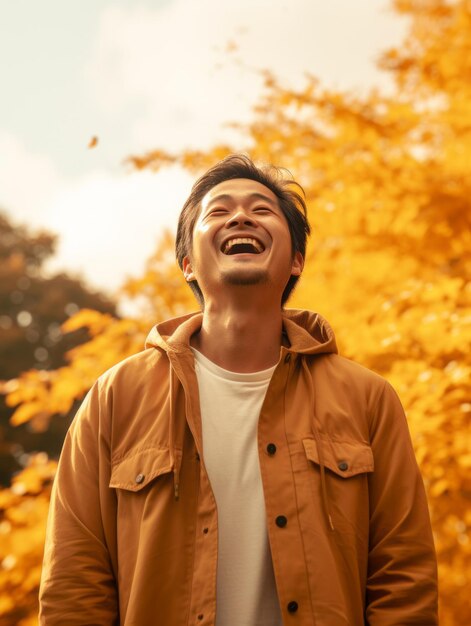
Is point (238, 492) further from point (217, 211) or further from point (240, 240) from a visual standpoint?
point (217, 211)

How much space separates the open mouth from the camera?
6.95 ft

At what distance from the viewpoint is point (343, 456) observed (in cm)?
184

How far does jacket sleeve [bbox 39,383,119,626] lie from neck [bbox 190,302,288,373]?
0.39 m

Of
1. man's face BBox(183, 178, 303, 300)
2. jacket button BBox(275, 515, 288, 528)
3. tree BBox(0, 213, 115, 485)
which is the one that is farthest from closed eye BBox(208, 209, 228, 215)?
tree BBox(0, 213, 115, 485)

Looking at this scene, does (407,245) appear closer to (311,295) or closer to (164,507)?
(311,295)

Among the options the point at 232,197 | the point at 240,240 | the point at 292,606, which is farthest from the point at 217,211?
the point at 292,606

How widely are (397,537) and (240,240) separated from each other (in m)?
0.97

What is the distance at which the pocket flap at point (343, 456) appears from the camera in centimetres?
182

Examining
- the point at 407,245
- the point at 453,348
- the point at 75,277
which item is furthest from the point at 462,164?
the point at 75,277

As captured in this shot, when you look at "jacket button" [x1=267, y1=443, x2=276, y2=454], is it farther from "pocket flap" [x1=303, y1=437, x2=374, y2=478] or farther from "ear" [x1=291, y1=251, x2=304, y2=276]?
"ear" [x1=291, y1=251, x2=304, y2=276]

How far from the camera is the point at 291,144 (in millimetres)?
4473

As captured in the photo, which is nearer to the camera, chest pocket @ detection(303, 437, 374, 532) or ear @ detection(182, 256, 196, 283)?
chest pocket @ detection(303, 437, 374, 532)

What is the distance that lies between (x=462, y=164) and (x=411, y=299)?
1311 mm

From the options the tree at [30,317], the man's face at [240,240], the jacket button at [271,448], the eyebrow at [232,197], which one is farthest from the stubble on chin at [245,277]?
the tree at [30,317]
